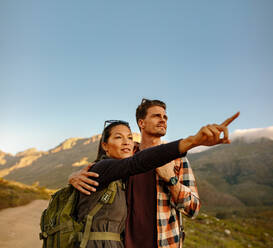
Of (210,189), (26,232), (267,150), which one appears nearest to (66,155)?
(210,189)

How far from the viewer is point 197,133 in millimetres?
1383

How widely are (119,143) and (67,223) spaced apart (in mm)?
993

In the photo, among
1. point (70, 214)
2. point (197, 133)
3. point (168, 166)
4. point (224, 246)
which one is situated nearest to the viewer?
point (197, 133)

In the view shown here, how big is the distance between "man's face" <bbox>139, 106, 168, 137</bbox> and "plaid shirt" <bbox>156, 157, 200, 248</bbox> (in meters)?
0.81

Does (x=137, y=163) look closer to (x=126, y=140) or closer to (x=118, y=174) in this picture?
(x=118, y=174)

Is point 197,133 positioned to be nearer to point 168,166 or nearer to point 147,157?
point 147,157

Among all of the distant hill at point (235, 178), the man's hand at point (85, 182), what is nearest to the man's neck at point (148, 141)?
the man's hand at point (85, 182)

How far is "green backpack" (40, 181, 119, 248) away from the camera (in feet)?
5.79

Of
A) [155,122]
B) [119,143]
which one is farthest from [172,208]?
[155,122]

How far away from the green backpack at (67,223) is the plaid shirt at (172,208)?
0.53 meters

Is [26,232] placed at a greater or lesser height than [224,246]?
greater

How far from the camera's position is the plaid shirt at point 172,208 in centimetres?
209

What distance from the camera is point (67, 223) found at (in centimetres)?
183

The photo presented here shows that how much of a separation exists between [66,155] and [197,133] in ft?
626
